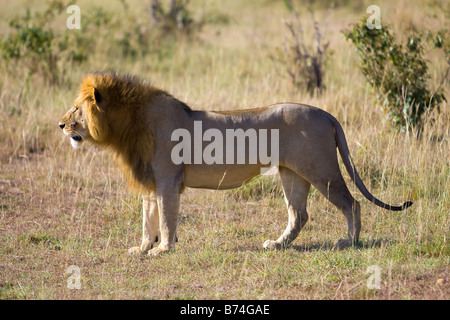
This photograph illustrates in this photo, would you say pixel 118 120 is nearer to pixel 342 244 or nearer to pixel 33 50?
pixel 342 244

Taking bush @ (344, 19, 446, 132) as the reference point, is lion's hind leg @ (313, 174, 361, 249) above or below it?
below

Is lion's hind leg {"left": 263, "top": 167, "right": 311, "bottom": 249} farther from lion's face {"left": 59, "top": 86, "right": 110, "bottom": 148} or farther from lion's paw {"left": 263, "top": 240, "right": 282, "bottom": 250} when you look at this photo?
lion's face {"left": 59, "top": 86, "right": 110, "bottom": 148}

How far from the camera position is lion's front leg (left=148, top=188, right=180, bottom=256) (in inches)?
175

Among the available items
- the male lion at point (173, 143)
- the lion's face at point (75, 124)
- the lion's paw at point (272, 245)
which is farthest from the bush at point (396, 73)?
the lion's face at point (75, 124)

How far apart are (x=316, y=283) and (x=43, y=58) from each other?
7114 millimetres

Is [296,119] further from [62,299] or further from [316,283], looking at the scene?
[62,299]

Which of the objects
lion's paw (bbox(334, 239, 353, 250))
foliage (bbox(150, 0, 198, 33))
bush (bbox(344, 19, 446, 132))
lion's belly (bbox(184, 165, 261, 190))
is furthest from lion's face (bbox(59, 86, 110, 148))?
foliage (bbox(150, 0, 198, 33))

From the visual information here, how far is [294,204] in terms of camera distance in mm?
4723

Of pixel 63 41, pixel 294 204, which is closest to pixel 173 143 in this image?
pixel 294 204

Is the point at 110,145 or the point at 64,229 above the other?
the point at 110,145

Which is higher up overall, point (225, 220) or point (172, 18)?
point (172, 18)

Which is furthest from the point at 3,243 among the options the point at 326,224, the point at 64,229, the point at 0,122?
the point at 0,122

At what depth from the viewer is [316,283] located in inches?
154

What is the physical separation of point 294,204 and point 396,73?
10.3 feet
